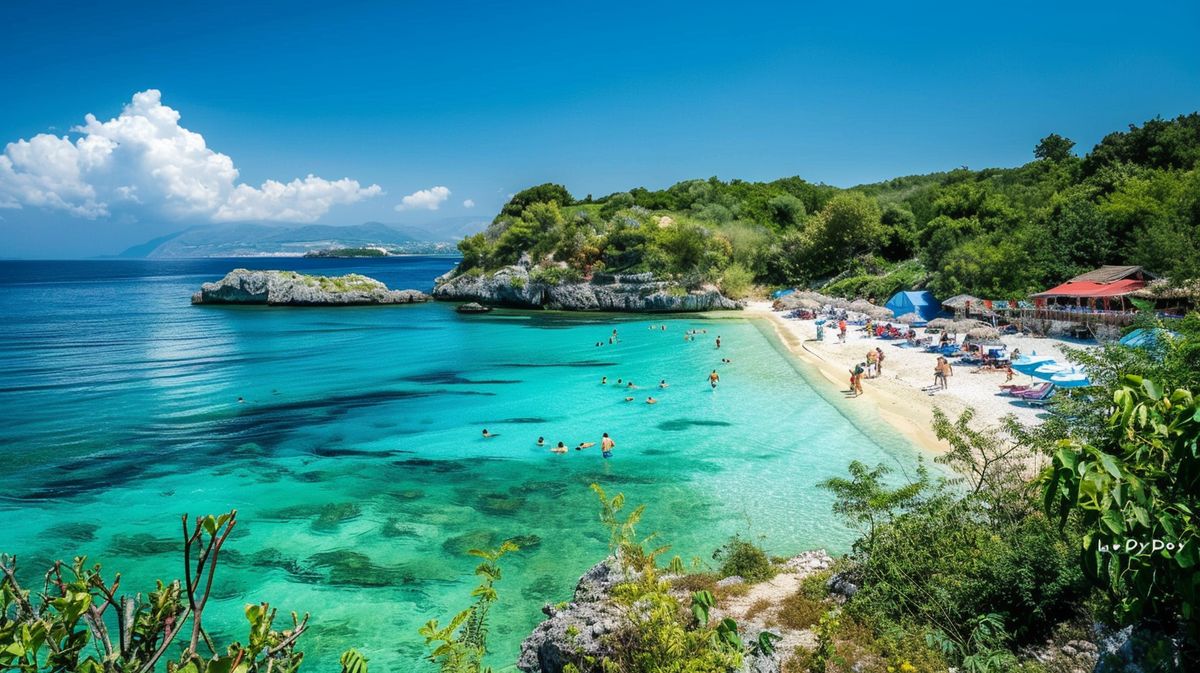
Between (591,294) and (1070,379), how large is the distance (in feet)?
170

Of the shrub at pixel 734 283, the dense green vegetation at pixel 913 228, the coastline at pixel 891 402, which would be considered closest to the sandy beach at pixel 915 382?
the coastline at pixel 891 402

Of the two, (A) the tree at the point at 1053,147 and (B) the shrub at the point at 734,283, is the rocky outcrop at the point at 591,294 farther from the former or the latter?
(A) the tree at the point at 1053,147

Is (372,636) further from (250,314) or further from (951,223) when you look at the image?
(250,314)

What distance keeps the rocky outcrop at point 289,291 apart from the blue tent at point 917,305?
6137cm

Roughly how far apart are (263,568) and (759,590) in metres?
11.2

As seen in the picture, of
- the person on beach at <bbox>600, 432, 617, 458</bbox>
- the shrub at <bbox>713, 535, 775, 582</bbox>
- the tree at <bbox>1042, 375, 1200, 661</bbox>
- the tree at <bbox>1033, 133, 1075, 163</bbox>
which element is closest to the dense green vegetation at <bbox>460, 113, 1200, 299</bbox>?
the tree at <bbox>1033, 133, 1075, 163</bbox>

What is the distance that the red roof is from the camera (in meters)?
32.9

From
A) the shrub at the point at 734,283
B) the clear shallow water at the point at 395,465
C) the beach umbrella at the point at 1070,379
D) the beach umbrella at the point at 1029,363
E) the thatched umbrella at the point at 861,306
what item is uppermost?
the shrub at the point at 734,283

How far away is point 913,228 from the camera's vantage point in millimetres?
68500

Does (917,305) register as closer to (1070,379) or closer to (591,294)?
(1070,379)

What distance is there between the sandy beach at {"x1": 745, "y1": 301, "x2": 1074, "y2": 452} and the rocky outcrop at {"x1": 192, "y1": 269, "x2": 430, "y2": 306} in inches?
2277

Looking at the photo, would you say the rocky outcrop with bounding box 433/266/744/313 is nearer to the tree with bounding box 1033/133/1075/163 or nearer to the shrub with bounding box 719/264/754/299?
the shrub with bounding box 719/264/754/299

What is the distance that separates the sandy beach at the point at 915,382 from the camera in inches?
864

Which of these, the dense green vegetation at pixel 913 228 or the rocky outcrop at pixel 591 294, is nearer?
the dense green vegetation at pixel 913 228
